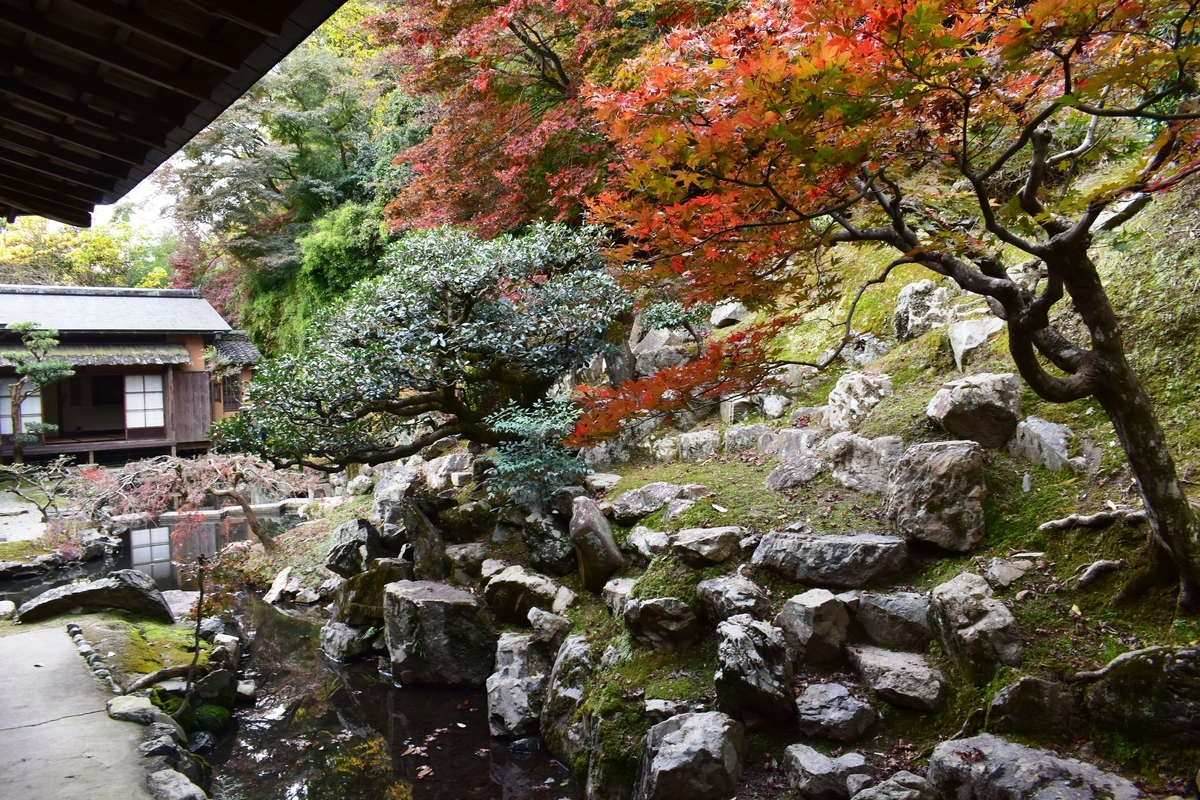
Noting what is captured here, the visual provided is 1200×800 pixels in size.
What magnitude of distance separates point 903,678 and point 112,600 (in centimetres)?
801

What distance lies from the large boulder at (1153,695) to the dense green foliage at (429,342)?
553 cm

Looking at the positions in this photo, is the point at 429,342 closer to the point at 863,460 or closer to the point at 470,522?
the point at 470,522

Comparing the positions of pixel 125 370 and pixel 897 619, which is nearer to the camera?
pixel 897 619

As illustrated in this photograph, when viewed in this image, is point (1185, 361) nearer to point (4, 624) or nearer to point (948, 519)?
point (948, 519)

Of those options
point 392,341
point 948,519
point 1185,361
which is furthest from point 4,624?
point 1185,361

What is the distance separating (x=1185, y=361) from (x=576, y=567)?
5.04 m

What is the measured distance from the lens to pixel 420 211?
33.8ft

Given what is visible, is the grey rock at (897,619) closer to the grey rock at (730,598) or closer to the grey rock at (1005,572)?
the grey rock at (1005,572)

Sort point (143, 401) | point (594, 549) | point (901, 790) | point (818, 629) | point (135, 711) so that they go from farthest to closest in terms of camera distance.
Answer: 1. point (143, 401)
2. point (594, 549)
3. point (135, 711)
4. point (818, 629)
5. point (901, 790)

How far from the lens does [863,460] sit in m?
5.63

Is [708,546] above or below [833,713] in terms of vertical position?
above

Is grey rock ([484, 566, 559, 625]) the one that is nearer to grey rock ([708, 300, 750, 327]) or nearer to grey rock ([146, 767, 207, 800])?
grey rock ([146, 767, 207, 800])

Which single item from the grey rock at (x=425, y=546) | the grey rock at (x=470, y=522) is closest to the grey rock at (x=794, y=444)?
the grey rock at (x=470, y=522)

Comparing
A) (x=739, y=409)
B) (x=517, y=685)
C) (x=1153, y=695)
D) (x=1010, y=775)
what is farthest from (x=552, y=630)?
(x=1153, y=695)
